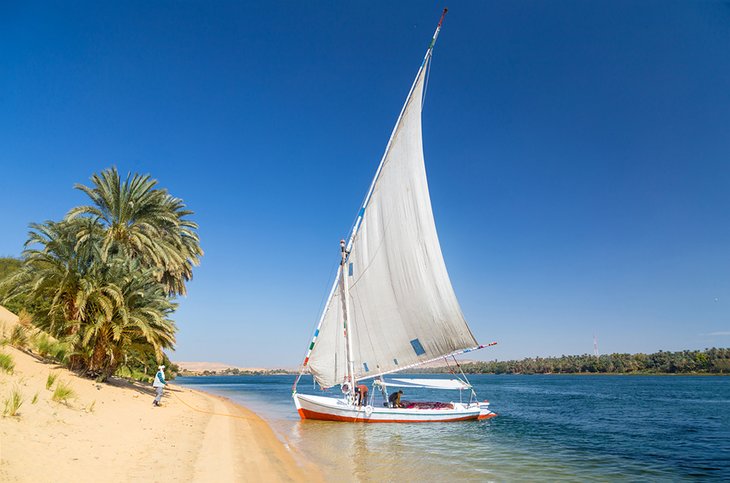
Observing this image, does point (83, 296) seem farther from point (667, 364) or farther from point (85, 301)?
point (667, 364)

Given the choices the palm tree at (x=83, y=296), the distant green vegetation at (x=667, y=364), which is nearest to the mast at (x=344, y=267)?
the palm tree at (x=83, y=296)

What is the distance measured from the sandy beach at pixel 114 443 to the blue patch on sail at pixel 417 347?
9.25 m

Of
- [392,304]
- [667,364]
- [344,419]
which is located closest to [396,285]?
[392,304]

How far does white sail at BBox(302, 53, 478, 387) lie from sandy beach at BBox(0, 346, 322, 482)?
795cm

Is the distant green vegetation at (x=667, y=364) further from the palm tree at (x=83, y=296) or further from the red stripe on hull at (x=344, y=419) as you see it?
the palm tree at (x=83, y=296)

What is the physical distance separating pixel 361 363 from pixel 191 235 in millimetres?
20962

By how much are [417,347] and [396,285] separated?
12.1 feet

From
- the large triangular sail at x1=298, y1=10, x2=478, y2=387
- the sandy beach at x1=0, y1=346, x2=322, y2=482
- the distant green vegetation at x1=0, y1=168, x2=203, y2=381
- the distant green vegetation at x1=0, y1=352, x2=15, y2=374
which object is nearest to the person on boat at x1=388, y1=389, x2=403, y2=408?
the large triangular sail at x1=298, y1=10, x2=478, y2=387

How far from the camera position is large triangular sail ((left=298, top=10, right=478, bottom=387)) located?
2394 cm

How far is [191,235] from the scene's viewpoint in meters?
37.9

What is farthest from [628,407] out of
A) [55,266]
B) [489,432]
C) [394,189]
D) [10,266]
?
[10,266]

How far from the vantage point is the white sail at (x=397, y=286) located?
2392 centimetres

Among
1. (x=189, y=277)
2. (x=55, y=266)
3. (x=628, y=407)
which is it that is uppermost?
(x=189, y=277)

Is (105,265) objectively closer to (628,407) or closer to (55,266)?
(55,266)
